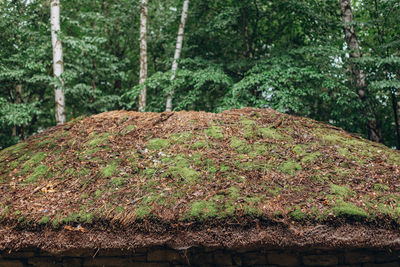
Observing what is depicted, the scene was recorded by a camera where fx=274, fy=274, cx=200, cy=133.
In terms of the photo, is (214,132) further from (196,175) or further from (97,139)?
(97,139)

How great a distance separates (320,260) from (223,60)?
27.0 ft

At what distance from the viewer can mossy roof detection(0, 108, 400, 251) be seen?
3.14m

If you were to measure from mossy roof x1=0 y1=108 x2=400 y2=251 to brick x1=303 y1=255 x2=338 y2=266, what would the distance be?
22.0 inches

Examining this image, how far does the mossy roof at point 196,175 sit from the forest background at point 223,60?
2.64 meters

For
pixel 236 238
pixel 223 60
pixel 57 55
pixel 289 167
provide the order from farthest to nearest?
1. pixel 223 60
2. pixel 57 55
3. pixel 289 167
4. pixel 236 238

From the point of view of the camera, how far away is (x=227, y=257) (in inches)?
130

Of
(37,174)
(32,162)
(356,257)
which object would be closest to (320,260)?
(356,257)

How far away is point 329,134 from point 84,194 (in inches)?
164

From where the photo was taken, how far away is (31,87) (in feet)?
36.0

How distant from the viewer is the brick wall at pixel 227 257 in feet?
10.8

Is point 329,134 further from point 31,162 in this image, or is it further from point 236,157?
point 31,162

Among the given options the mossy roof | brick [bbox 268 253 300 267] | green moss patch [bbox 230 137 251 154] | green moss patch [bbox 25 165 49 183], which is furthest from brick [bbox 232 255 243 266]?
green moss patch [bbox 25 165 49 183]

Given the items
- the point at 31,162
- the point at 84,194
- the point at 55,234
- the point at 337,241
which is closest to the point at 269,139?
the point at 337,241

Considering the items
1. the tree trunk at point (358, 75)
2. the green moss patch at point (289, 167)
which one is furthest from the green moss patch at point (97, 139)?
the tree trunk at point (358, 75)
